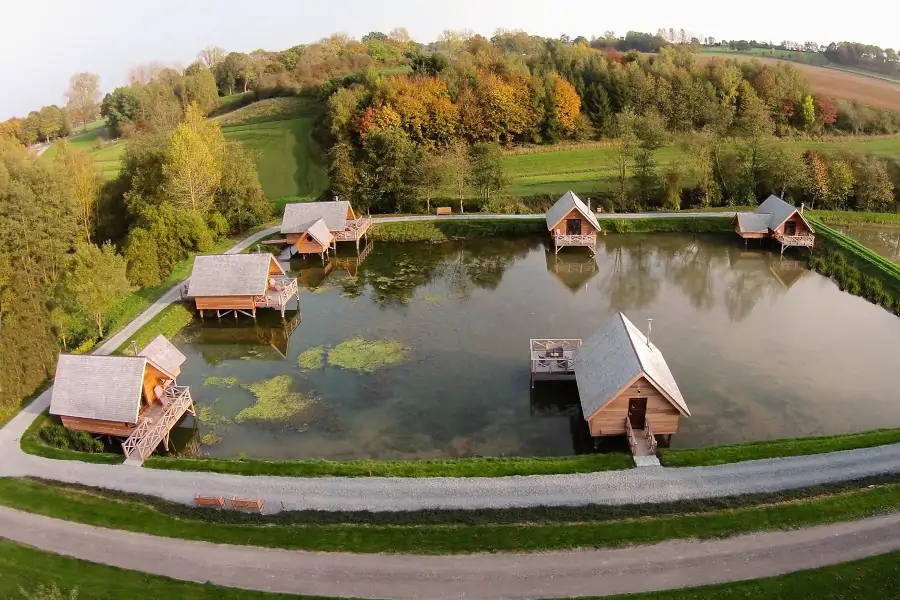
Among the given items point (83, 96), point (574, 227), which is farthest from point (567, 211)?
point (83, 96)

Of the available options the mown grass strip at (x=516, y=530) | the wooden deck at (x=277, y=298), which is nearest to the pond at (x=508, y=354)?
the wooden deck at (x=277, y=298)

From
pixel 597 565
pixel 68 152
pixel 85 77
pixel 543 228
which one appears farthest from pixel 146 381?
pixel 85 77

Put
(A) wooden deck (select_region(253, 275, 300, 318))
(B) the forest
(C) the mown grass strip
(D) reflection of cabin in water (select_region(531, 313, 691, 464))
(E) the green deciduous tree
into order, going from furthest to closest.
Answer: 1. (A) wooden deck (select_region(253, 275, 300, 318))
2. (B) the forest
3. (E) the green deciduous tree
4. (D) reflection of cabin in water (select_region(531, 313, 691, 464))
5. (C) the mown grass strip

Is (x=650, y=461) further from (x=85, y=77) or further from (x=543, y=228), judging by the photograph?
(x=85, y=77)

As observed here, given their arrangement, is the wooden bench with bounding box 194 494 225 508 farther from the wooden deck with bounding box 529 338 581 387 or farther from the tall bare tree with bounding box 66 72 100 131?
the tall bare tree with bounding box 66 72 100 131

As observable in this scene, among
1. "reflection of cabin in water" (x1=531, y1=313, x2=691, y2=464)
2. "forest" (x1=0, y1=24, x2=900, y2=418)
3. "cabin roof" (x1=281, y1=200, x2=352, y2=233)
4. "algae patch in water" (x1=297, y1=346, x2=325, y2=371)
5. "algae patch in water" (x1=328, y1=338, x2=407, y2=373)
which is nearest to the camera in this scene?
"reflection of cabin in water" (x1=531, y1=313, x2=691, y2=464)

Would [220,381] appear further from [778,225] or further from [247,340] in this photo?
[778,225]

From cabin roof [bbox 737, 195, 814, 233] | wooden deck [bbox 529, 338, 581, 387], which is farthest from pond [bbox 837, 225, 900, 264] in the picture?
wooden deck [bbox 529, 338, 581, 387]
